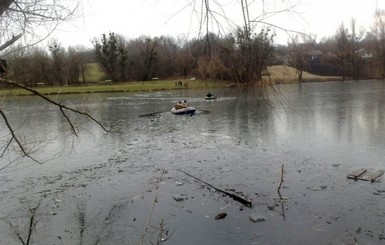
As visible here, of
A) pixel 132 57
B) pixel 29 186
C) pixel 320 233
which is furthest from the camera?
pixel 132 57

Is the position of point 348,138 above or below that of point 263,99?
below

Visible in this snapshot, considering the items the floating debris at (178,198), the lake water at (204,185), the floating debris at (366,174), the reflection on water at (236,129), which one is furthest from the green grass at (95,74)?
the floating debris at (366,174)

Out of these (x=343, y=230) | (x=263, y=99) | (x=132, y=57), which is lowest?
(x=343, y=230)

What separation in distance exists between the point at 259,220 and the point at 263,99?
5.58 metres

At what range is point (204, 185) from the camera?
11.0m

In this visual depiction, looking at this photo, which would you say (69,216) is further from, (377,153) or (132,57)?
(132,57)

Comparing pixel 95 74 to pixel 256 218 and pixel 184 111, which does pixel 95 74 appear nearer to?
pixel 184 111

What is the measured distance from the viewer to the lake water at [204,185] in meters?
7.87

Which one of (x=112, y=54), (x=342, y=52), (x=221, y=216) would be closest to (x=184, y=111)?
(x=342, y=52)

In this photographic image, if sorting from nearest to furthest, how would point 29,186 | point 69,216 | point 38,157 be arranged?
point 69,216 → point 29,186 → point 38,157

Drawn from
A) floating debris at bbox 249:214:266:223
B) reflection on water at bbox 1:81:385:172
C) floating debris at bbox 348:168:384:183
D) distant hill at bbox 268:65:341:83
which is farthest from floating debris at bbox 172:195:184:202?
distant hill at bbox 268:65:341:83

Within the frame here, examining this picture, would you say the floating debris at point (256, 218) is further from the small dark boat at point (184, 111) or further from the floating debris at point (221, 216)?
the small dark boat at point (184, 111)

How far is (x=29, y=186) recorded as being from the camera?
1162 cm

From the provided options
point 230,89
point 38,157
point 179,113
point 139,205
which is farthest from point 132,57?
point 230,89
